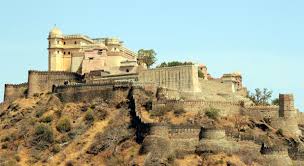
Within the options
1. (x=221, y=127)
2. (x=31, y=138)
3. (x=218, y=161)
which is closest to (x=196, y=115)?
(x=221, y=127)

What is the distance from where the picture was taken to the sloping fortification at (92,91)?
98.4 meters

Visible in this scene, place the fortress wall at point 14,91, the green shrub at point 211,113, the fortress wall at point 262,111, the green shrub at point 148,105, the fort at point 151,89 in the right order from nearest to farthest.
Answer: the fort at point 151,89 → the green shrub at point 211,113 → the green shrub at point 148,105 → the fortress wall at point 262,111 → the fortress wall at point 14,91

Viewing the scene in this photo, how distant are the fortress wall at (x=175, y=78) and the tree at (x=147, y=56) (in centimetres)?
1520

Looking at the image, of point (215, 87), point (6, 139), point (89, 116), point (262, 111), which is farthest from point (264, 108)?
point (6, 139)

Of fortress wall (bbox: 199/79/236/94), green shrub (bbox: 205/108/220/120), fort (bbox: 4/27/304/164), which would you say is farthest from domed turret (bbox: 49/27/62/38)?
green shrub (bbox: 205/108/220/120)

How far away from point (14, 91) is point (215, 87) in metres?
20.5

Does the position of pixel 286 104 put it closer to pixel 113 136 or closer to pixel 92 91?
pixel 113 136

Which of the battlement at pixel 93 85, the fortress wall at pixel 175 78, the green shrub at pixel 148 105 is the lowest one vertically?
the green shrub at pixel 148 105

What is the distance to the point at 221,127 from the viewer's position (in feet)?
303

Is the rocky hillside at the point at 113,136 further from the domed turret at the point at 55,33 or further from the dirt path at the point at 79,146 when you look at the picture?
the domed turret at the point at 55,33

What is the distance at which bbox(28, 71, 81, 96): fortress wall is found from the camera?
104375 mm

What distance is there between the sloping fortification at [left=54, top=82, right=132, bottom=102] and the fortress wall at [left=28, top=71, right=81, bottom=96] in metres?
1.93

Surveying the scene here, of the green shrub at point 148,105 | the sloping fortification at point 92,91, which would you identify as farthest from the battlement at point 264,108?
the sloping fortification at point 92,91

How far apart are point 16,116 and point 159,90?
14.6 m
